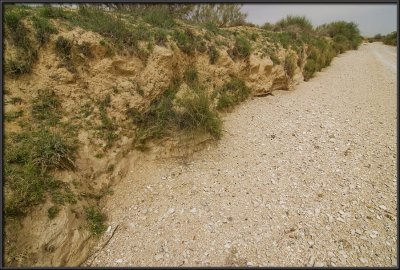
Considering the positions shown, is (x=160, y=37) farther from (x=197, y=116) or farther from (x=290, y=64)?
(x=290, y=64)

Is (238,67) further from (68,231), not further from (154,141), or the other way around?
(68,231)

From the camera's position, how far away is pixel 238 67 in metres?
6.30

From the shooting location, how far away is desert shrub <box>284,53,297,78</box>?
779cm

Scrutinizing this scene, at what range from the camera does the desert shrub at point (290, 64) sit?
7785 millimetres

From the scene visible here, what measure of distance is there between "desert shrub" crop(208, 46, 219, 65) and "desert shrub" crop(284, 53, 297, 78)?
327 centimetres

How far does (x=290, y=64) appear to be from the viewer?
25.8 feet

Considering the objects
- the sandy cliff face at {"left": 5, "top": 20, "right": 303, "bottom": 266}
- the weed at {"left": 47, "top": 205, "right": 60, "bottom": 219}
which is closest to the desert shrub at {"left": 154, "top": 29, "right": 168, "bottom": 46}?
the sandy cliff face at {"left": 5, "top": 20, "right": 303, "bottom": 266}

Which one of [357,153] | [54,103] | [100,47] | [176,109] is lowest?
[357,153]

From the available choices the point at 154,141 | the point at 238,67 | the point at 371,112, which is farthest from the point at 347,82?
the point at 154,141

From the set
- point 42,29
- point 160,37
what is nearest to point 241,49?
point 160,37

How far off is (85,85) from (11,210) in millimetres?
2044

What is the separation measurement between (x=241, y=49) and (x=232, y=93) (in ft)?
4.69

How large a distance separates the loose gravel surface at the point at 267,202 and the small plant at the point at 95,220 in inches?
4.2

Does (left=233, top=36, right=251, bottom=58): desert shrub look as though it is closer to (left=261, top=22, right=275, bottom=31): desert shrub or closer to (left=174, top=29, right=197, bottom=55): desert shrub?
(left=174, top=29, right=197, bottom=55): desert shrub
